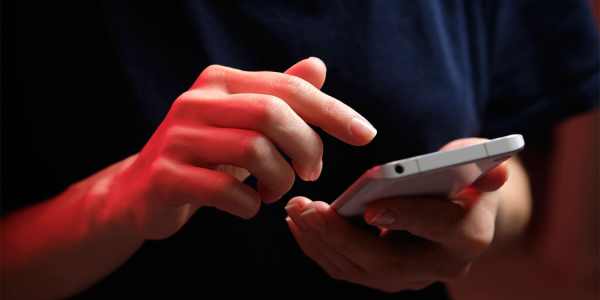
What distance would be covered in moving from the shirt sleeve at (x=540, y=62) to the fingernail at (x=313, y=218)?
257mm

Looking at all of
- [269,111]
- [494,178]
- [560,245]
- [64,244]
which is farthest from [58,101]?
[560,245]

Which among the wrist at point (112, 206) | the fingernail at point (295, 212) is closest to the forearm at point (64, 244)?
the wrist at point (112, 206)

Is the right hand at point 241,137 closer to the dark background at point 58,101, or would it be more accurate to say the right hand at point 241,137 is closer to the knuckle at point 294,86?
the knuckle at point 294,86

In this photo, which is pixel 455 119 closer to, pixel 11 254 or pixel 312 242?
pixel 312 242

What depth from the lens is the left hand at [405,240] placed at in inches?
13.8

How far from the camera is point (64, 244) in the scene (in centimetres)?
38

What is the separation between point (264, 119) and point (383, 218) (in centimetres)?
11

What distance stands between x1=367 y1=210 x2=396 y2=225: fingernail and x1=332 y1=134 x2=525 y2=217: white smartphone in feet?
0.04

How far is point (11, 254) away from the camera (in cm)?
41

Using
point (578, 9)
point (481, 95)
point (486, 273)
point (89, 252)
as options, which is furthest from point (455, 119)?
point (486, 273)

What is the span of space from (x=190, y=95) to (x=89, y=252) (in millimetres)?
152

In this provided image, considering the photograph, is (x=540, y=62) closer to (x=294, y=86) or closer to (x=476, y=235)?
(x=476, y=235)

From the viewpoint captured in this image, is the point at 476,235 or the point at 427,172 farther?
the point at 476,235

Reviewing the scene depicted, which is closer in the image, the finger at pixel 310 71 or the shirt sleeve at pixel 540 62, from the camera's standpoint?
the finger at pixel 310 71
